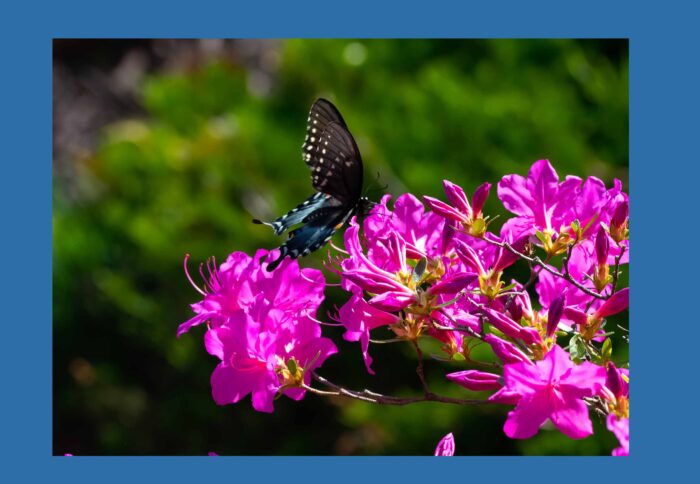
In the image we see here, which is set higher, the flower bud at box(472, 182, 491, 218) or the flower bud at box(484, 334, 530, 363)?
the flower bud at box(472, 182, 491, 218)

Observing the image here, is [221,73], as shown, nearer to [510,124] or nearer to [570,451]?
[510,124]

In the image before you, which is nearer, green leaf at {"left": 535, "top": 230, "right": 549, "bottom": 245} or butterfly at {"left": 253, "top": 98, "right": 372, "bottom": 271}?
green leaf at {"left": 535, "top": 230, "right": 549, "bottom": 245}

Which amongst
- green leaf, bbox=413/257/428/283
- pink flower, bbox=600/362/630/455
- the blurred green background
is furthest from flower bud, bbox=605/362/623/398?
the blurred green background

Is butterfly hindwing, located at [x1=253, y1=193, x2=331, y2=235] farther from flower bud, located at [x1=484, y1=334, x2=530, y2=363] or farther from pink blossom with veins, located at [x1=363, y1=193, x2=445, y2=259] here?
flower bud, located at [x1=484, y1=334, x2=530, y2=363]

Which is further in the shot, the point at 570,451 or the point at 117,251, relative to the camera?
the point at 117,251

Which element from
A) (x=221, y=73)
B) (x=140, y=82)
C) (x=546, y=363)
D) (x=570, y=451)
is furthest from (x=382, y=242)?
(x=140, y=82)

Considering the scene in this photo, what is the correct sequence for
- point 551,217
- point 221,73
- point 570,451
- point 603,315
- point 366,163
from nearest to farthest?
point 603,315 < point 551,217 < point 570,451 < point 366,163 < point 221,73

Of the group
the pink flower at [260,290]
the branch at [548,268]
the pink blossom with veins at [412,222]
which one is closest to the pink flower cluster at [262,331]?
the pink flower at [260,290]

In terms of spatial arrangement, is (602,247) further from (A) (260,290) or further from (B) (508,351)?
(A) (260,290)
